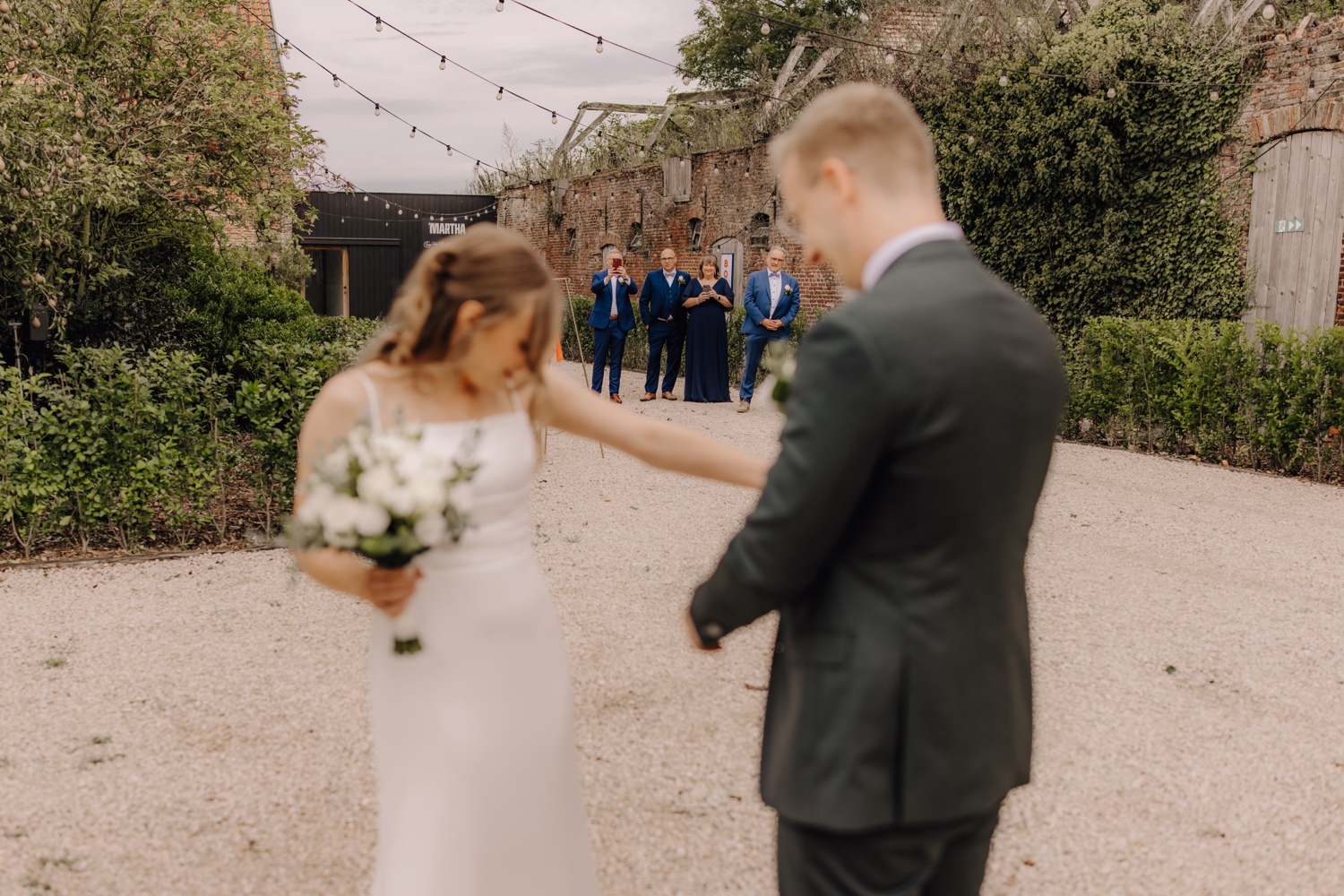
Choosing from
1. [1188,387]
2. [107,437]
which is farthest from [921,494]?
[1188,387]

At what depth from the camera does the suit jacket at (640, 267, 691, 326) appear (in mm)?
15922

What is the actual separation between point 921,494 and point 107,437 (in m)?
6.71

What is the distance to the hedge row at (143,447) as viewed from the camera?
6.78 meters

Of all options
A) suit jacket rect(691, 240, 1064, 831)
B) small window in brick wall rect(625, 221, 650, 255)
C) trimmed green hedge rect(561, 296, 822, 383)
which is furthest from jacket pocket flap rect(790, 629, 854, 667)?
small window in brick wall rect(625, 221, 650, 255)

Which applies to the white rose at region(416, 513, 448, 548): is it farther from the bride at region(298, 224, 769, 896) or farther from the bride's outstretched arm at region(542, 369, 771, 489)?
the bride's outstretched arm at region(542, 369, 771, 489)

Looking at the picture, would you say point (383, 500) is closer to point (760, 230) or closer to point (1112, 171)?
point (1112, 171)

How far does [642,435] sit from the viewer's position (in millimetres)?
2617

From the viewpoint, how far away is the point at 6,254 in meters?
8.72

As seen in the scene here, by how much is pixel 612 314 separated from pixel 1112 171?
6.68 meters

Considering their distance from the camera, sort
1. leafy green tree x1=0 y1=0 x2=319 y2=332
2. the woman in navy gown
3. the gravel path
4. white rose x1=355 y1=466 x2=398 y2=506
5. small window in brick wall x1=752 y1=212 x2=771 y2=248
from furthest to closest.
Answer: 1. small window in brick wall x1=752 y1=212 x2=771 y2=248
2. the woman in navy gown
3. leafy green tree x1=0 y1=0 x2=319 y2=332
4. the gravel path
5. white rose x1=355 y1=466 x2=398 y2=506

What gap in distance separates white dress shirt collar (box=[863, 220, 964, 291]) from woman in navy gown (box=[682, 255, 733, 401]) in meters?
13.9

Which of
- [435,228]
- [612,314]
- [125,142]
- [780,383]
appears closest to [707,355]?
[612,314]

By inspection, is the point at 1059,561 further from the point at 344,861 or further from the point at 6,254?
the point at 6,254

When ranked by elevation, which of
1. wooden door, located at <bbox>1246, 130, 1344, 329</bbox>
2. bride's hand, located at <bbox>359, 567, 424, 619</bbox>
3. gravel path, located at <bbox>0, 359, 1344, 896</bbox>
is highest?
wooden door, located at <bbox>1246, 130, 1344, 329</bbox>
